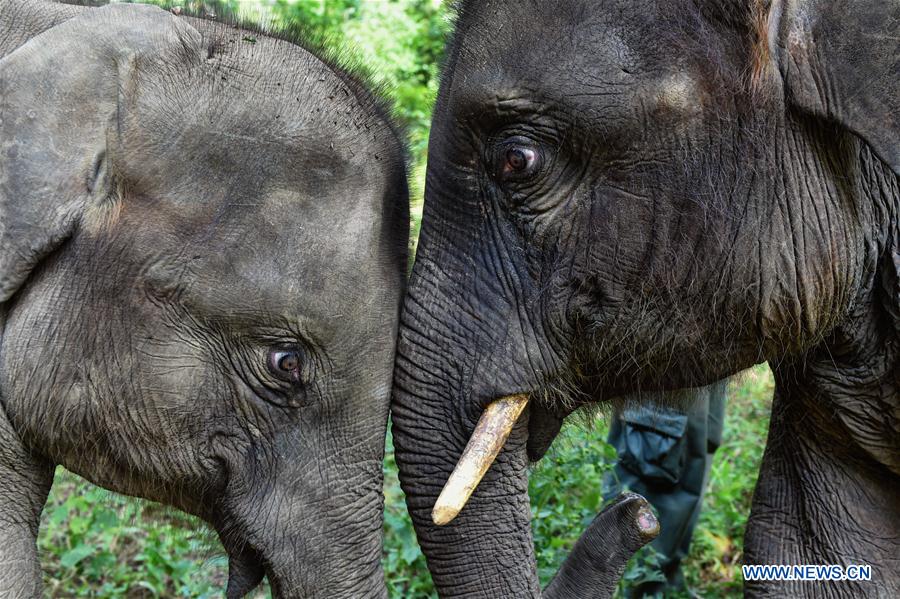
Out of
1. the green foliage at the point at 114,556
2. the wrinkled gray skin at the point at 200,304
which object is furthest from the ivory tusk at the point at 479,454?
the green foliage at the point at 114,556

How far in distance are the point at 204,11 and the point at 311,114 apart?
0.48 metres

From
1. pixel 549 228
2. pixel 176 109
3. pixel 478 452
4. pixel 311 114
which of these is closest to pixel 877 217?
pixel 549 228

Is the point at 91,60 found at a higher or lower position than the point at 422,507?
higher

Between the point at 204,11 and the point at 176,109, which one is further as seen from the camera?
the point at 204,11

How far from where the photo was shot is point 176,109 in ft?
10.9

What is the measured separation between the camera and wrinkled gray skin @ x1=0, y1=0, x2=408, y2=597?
10.7 feet

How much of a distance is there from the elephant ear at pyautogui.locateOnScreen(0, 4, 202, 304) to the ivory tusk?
1106 millimetres

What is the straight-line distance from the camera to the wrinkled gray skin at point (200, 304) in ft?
10.7

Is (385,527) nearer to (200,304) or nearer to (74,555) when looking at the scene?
(74,555)

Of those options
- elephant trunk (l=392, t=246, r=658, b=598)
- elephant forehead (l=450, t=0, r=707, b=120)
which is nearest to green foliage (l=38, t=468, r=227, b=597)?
elephant trunk (l=392, t=246, r=658, b=598)

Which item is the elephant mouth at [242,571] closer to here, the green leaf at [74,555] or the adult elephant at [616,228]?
the adult elephant at [616,228]

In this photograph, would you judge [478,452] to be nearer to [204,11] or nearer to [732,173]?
[732,173]

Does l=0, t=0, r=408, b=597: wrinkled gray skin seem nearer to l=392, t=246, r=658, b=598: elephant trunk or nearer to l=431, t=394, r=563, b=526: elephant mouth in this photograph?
l=392, t=246, r=658, b=598: elephant trunk

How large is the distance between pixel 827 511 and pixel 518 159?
149cm
